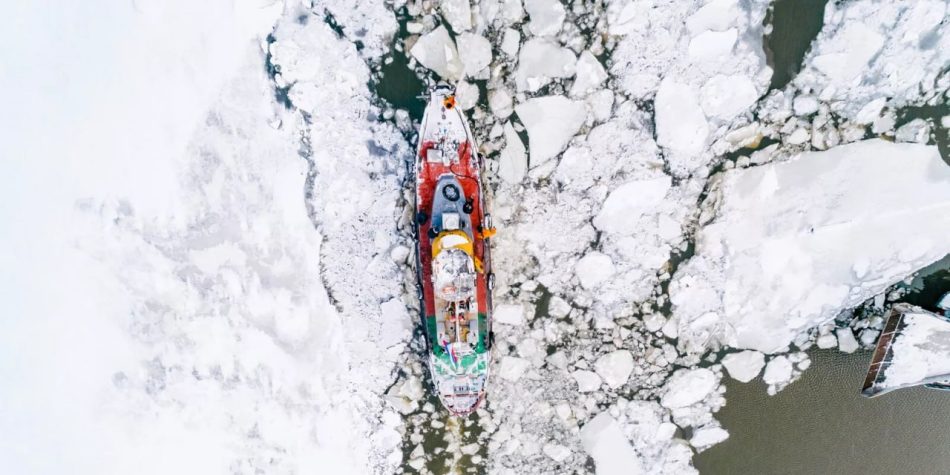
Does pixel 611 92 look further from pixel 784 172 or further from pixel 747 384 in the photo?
pixel 747 384

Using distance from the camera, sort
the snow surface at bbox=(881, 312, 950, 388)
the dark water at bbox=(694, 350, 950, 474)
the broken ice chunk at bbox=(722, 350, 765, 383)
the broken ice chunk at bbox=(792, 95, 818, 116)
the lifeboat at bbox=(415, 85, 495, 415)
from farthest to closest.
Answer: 1. the dark water at bbox=(694, 350, 950, 474)
2. the broken ice chunk at bbox=(722, 350, 765, 383)
3. the snow surface at bbox=(881, 312, 950, 388)
4. the broken ice chunk at bbox=(792, 95, 818, 116)
5. the lifeboat at bbox=(415, 85, 495, 415)

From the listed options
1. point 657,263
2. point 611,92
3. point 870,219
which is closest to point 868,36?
point 870,219

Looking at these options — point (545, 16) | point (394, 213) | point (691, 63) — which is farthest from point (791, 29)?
point (394, 213)

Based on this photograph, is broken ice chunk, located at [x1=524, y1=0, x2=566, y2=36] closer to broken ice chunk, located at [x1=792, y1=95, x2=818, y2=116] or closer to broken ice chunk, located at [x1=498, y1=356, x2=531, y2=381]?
broken ice chunk, located at [x1=792, y1=95, x2=818, y2=116]

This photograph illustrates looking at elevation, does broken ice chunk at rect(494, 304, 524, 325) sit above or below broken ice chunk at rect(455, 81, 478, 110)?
below

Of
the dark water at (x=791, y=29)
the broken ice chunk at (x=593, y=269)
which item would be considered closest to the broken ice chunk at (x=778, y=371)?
the broken ice chunk at (x=593, y=269)

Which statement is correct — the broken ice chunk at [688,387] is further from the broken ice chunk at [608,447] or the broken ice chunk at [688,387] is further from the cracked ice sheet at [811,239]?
the broken ice chunk at [608,447]

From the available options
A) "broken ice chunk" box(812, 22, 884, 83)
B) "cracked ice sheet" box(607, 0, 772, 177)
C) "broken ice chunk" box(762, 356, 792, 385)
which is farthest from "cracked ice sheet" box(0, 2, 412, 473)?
"broken ice chunk" box(812, 22, 884, 83)
